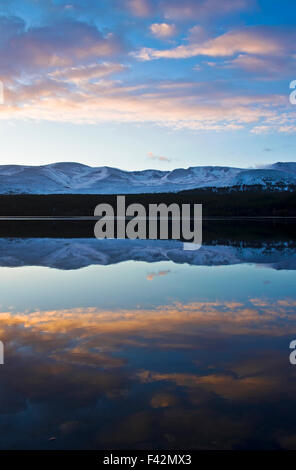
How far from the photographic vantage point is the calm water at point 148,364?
4.50m

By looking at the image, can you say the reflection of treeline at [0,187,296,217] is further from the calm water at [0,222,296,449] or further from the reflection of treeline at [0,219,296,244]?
the calm water at [0,222,296,449]

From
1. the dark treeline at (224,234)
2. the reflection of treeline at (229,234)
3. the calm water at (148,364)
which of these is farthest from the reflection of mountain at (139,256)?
the calm water at (148,364)

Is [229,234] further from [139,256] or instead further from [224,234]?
[139,256]

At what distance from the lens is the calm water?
4.50m

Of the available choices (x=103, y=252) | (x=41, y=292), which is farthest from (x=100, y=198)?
(x=41, y=292)

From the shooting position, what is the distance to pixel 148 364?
6.23 m

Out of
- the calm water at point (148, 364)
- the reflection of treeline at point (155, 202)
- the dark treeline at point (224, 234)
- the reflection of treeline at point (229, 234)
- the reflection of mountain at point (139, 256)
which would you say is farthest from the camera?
the reflection of treeline at point (155, 202)

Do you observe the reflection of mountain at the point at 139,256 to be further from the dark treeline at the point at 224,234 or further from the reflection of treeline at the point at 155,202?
the reflection of treeline at the point at 155,202

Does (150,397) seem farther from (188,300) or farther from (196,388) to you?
(188,300)

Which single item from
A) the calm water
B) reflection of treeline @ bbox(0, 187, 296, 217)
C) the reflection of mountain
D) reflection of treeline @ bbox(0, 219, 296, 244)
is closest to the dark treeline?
reflection of treeline @ bbox(0, 219, 296, 244)

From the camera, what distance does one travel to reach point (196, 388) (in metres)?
5.39

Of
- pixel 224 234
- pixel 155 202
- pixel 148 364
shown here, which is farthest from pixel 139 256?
pixel 155 202

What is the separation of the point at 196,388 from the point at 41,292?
22.0 feet

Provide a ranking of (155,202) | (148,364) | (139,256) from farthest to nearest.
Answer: (155,202) → (139,256) → (148,364)
